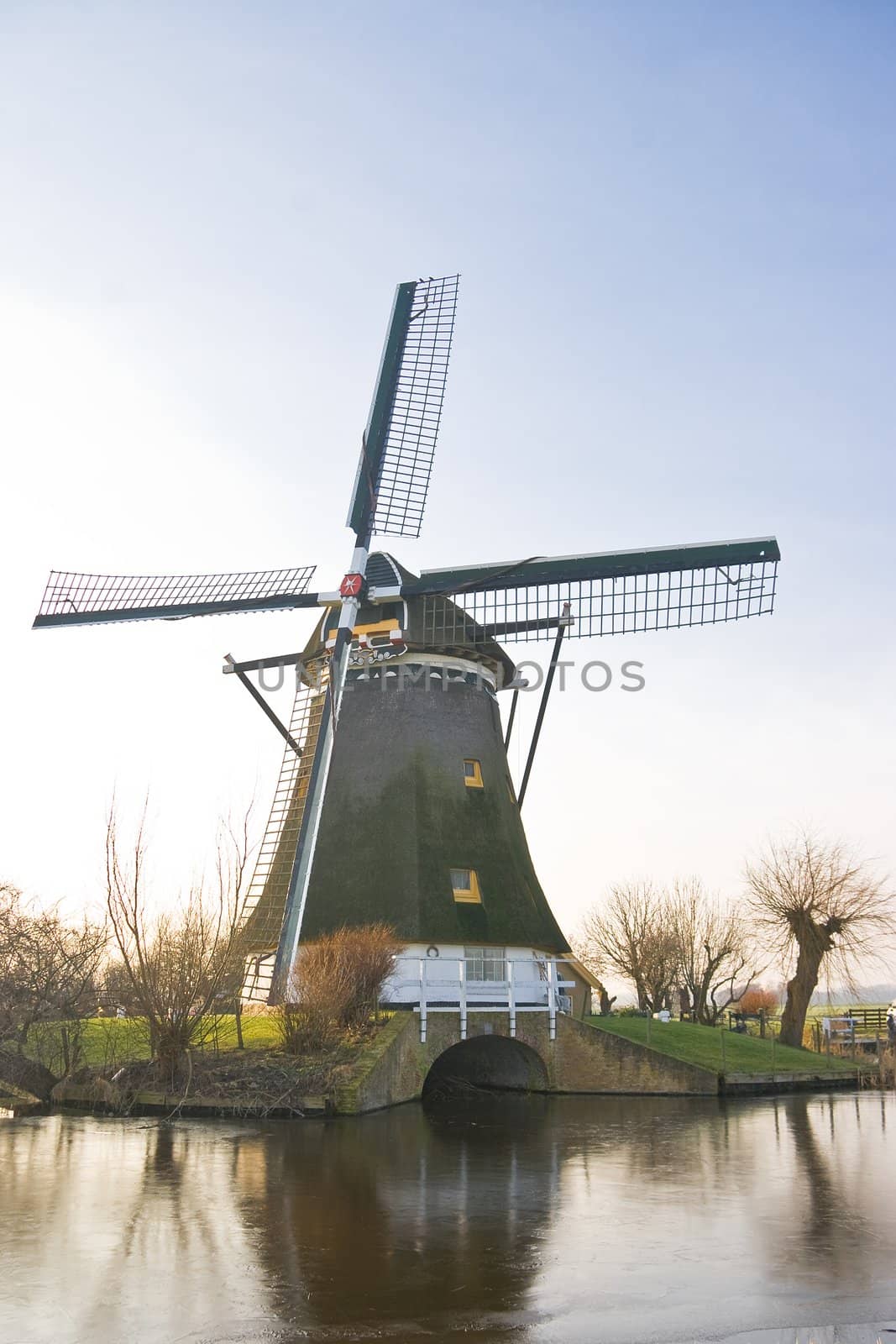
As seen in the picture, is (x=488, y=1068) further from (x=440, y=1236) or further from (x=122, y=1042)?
(x=440, y=1236)

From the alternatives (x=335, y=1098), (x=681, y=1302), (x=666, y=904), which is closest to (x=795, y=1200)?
(x=681, y=1302)

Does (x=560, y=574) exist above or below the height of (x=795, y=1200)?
above

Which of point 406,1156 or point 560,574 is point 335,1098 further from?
point 560,574

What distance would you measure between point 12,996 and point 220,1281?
13.2 m

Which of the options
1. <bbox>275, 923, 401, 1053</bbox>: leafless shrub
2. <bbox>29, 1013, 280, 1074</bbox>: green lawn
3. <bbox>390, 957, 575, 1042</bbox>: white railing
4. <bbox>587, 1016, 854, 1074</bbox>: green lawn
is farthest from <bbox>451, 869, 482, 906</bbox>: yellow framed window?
<bbox>29, 1013, 280, 1074</bbox>: green lawn

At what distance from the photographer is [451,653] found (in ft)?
83.2

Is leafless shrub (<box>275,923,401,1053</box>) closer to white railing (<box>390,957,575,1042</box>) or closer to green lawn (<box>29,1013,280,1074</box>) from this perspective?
white railing (<box>390,957,575,1042</box>)

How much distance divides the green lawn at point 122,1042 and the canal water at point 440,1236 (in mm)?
3956

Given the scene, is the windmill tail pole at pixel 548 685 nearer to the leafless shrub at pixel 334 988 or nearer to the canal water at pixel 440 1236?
the leafless shrub at pixel 334 988

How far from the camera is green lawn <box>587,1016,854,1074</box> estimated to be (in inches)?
948

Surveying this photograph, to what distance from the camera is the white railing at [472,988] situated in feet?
70.8

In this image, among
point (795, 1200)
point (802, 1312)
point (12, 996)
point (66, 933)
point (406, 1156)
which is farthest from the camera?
point (66, 933)

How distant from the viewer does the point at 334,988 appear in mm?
19625

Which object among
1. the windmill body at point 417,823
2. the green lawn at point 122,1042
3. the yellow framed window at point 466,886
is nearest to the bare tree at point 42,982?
the green lawn at point 122,1042
